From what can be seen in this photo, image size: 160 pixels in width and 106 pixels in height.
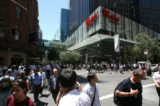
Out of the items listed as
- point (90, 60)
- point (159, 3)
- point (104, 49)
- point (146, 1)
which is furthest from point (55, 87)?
point (159, 3)

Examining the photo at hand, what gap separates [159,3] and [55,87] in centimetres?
7592

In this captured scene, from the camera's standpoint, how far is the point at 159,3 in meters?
60.8

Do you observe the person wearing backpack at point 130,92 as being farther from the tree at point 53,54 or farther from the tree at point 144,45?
the tree at point 53,54

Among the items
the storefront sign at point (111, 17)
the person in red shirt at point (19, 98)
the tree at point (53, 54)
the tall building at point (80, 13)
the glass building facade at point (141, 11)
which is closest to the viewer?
the person in red shirt at point (19, 98)

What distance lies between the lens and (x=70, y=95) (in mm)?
1367

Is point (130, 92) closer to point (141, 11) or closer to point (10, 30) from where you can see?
point (10, 30)

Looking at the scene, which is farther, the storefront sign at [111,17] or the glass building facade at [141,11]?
the glass building facade at [141,11]

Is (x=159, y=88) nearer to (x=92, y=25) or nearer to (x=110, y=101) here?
(x=110, y=101)

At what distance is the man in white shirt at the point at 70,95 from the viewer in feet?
4.33

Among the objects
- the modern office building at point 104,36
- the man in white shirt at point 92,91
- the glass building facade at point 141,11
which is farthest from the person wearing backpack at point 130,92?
the glass building facade at point 141,11

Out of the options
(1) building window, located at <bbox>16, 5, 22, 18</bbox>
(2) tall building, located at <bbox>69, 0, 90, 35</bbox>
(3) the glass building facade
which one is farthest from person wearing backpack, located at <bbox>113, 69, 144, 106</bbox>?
(3) the glass building facade

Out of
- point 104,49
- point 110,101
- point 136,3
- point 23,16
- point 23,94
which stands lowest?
point 110,101

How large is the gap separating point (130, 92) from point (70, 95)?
1.54 meters

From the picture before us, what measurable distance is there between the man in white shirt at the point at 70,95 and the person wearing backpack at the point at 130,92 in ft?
4.15
